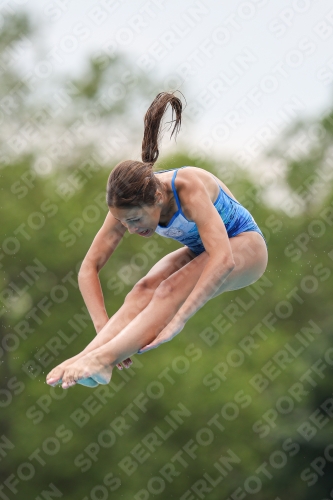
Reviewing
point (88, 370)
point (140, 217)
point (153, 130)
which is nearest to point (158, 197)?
point (140, 217)

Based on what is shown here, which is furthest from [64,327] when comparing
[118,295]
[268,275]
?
[268,275]

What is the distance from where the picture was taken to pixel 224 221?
4.32 meters

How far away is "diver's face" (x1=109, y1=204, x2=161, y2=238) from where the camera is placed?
12.5ft

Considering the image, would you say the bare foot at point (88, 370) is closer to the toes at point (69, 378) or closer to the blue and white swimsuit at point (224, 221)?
the toes at point (69, 378)

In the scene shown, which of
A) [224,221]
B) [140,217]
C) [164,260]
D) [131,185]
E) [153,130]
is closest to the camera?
[131,185]

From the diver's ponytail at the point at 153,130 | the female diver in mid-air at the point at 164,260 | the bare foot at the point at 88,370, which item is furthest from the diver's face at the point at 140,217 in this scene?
the bare foot at the point at 88,370

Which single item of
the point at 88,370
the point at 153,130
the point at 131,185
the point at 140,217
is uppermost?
the point at 153,130

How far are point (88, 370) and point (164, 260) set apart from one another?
37.0 inches

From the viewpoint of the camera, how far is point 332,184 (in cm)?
1495

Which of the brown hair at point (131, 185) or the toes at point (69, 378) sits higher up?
the brown hair at point (131, 185)

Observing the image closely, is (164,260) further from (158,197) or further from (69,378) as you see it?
(69,378)

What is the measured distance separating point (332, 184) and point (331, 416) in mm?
4607

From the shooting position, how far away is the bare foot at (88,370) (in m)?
3.79

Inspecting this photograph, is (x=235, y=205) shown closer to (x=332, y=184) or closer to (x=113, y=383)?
(x=113, y=383)
